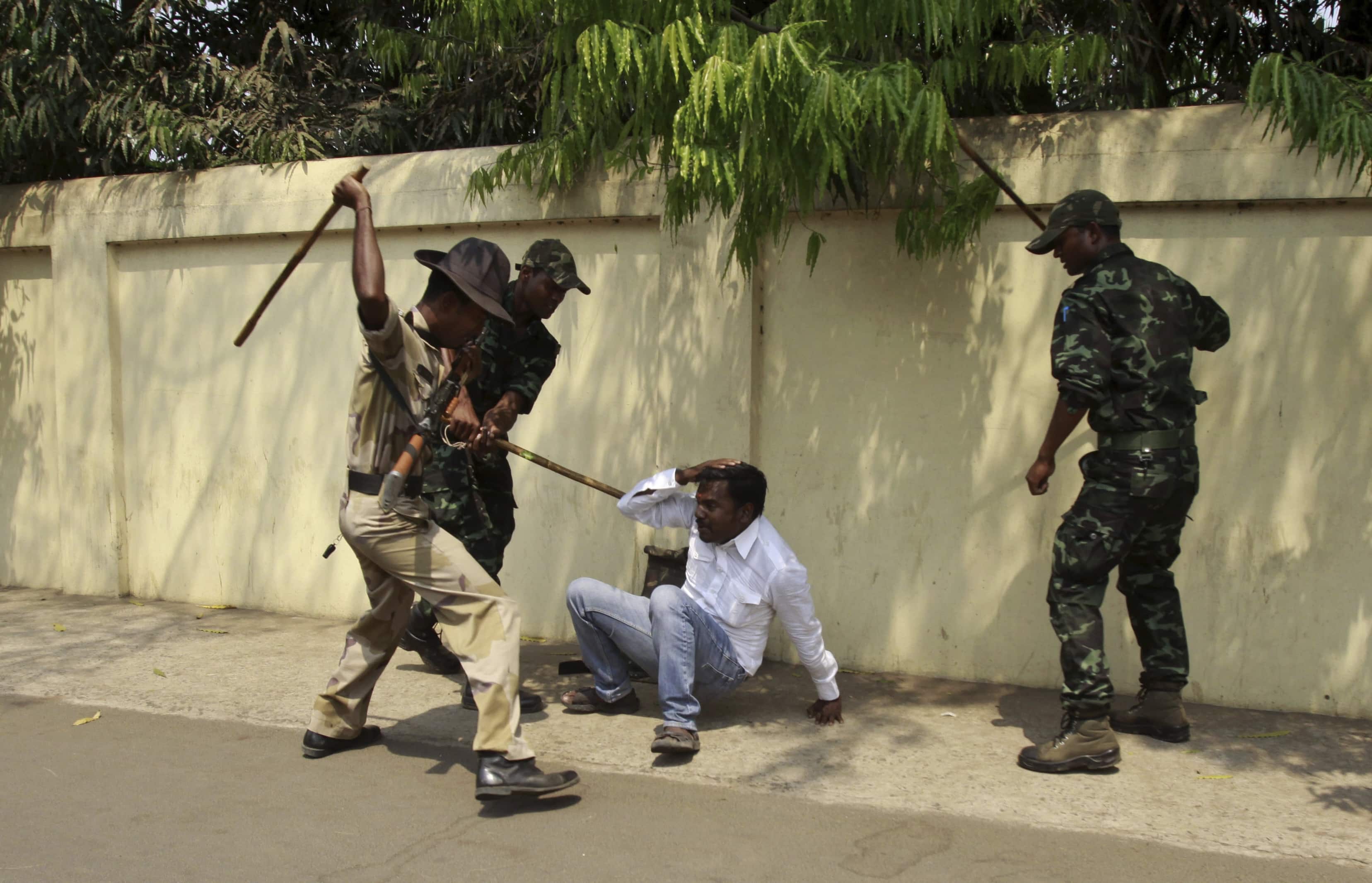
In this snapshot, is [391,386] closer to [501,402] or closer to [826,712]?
[501,402]

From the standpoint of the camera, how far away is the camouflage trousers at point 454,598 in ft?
11.6

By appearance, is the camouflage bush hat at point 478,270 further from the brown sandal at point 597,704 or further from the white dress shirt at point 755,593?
the brown sandal at point 597,704

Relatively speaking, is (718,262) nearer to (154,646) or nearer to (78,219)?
(154,646)

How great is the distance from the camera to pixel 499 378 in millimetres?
4656

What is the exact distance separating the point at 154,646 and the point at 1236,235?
4918mm

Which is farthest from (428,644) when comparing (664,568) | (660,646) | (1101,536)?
(1101,536)

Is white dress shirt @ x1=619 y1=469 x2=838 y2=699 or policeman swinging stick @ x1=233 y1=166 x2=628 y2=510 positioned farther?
white dress shirt @ x1=619 y1=469 x2=838 y2=699

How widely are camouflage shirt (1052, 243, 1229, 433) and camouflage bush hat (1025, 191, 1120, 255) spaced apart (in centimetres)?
14

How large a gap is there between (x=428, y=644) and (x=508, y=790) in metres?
1.57

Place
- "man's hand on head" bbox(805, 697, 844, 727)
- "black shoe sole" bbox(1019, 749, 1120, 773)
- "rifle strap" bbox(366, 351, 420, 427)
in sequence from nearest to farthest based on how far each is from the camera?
"rifle strap" bbox(366, 351, 420, 427) → "black shoe sole" bbox(1019, 749, 1120, 773) → "man's hand on head" bbox(805, 697, 844, 727)

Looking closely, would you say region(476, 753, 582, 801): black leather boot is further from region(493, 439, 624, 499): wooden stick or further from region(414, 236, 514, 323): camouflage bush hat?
region(414, 236, 514, 323): camouflage bush hat

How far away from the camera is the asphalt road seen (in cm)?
314

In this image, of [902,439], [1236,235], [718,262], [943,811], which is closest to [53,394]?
[718,262]

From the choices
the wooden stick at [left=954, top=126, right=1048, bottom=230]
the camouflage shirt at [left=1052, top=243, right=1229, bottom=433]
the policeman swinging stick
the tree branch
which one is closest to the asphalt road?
the policeman swinging stick
